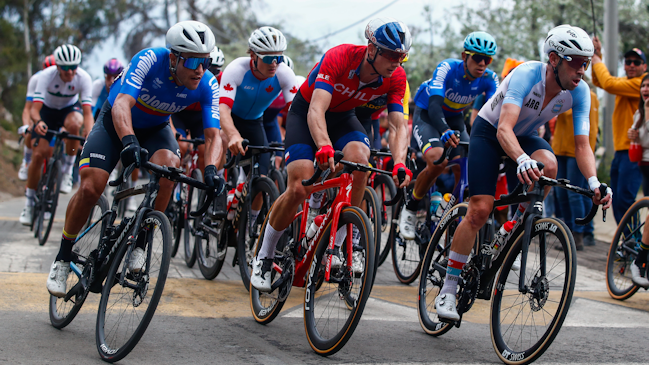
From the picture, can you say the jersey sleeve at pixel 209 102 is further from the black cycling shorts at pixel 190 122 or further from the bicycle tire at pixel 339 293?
the black cycling shorts at pixel 190 122

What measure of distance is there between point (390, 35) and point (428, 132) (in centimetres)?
270

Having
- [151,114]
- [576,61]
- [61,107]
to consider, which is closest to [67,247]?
[151,114]

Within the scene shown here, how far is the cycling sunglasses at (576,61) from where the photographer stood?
4.09 metres

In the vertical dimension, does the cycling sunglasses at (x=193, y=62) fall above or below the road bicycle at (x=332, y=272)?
above

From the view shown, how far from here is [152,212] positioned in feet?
12.3

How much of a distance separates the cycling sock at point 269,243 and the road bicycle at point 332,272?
0.10m

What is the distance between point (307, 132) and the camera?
4.71 metres

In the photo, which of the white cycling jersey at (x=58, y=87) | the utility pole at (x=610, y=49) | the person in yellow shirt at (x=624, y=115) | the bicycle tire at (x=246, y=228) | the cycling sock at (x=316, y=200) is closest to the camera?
the cycling sock at (x=316, y=200)

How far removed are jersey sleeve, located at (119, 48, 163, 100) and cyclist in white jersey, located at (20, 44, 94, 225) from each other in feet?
13.4

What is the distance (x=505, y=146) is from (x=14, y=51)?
1129 inches

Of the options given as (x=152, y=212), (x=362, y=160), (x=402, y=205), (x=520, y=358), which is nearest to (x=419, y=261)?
(x=402, y=205)

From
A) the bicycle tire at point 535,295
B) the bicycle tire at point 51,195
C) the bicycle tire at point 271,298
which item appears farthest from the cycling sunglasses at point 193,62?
the bicycle tire at point 51,195

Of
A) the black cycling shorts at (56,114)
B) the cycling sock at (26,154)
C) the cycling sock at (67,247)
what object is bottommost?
the cycling sock at (67,247)

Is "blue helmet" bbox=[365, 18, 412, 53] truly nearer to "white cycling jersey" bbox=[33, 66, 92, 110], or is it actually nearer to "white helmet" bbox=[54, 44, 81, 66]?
"white helmet" bbox=[54, 44, 81, 66]
